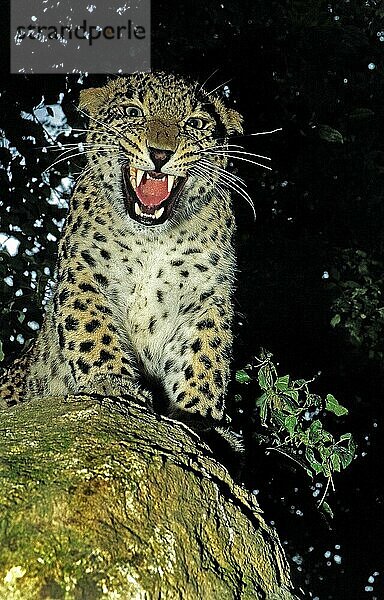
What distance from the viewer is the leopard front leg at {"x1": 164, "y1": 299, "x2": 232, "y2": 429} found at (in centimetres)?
375

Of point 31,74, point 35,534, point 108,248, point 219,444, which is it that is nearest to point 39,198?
point 31,74

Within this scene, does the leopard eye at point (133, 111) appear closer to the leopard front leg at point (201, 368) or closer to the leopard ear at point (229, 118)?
the leopard ear at point (229, 118)

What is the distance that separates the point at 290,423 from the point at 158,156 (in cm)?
156

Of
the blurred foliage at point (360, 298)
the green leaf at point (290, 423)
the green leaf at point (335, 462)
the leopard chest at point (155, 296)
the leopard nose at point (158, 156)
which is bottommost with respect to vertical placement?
the blurred foliage at point (360, 298)

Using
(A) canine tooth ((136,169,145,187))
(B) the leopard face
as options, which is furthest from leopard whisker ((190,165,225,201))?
(A) canine tooth ((136,169,145,187))

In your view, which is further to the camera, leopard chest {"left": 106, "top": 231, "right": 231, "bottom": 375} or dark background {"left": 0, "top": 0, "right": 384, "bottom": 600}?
dark background {"left": 0, "top": 0, "right": 384, "bottom": 600}

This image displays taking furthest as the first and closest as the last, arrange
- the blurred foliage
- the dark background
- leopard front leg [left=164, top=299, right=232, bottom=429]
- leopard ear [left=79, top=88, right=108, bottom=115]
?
1. the blurred foliage
2. the dark background
3. leopard ear [left=79, top=88, right=108, bottom=115]
4. leopard front leg [left=164, top=299, right=232, bottom=429]

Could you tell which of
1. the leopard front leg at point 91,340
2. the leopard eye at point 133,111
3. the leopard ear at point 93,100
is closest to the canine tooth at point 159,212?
the leopard front leg at point 91,340

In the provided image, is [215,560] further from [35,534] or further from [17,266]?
[17,266]

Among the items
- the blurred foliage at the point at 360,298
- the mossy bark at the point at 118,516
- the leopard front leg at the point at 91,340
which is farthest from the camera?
the blurred foliage at the point at 360,298

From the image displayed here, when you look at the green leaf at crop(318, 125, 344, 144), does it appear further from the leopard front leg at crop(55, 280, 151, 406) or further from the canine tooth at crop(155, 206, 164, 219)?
the leopard front leg at crop(55, 280, 151, 406)

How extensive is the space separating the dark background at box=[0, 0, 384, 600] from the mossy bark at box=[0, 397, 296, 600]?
9.58 ft

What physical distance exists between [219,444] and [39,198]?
338 cm

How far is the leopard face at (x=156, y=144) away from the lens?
382 cm
